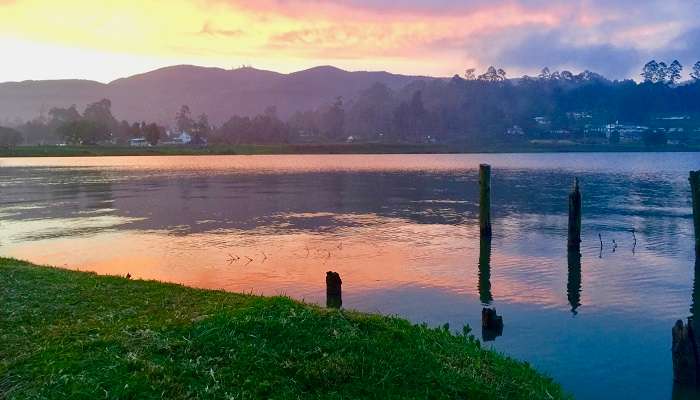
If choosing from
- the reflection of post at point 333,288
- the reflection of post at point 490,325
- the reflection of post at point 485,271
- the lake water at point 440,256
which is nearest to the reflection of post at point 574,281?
the lake water at point 440,256

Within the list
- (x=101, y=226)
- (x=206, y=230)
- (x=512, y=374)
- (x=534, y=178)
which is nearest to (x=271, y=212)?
(x=206, y=230)

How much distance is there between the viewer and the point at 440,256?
1186 inches

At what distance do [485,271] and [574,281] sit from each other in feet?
12.3

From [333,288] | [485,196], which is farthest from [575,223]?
[333,288]

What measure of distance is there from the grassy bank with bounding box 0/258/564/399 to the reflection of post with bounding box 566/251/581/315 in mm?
10144

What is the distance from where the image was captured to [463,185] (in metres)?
73.0

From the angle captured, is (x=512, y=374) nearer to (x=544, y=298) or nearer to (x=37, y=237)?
(x=544, y=298)

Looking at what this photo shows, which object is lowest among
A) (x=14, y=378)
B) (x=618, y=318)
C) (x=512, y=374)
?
(x=618, y=318)

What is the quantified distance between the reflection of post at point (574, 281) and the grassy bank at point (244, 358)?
1014cm

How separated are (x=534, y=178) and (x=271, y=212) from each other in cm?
5017

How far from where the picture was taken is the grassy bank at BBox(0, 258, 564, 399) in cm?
880

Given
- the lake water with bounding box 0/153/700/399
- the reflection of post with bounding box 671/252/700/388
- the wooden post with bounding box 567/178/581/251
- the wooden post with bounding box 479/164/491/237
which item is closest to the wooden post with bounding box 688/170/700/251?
the lake water with bounding box 0/153/700/399

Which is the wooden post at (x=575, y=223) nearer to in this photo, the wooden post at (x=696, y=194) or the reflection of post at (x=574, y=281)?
the reflection of post at (x=574, y=281)

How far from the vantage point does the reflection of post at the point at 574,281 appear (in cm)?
2203
